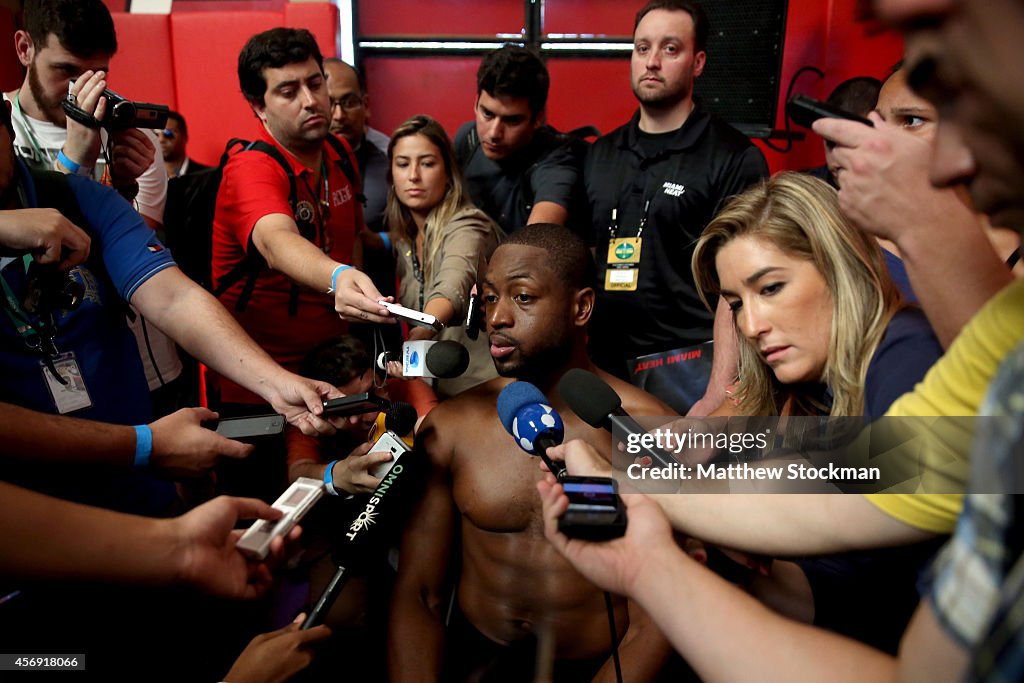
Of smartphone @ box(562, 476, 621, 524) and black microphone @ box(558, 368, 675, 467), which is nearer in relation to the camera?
smartphone @ box(562, 476, 621, 524)

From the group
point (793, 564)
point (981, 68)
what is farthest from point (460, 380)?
point (981, 68)

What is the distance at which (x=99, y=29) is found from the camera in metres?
2.75

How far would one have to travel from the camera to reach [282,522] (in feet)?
5.02

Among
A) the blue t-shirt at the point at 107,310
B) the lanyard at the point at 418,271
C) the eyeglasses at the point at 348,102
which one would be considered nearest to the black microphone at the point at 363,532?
the blue t-shirt at the point at 107,310

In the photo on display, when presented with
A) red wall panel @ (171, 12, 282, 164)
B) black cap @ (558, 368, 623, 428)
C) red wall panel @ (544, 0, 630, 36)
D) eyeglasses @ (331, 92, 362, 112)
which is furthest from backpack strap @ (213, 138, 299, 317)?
red wall panel @ (544, 0, 630, 36)

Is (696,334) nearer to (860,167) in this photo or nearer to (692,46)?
(692,46)

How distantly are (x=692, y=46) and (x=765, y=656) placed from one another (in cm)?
291

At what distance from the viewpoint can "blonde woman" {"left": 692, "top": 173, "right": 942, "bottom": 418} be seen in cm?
163

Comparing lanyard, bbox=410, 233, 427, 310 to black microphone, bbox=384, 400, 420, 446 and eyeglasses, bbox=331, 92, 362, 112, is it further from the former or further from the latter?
eyeglasses, bbox=331, 92, 362, 112

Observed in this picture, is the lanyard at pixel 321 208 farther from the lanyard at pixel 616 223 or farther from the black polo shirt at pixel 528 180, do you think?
the lanyard at pixel 616 223

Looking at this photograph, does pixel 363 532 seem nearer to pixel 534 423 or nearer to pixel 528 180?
pixel 534 423

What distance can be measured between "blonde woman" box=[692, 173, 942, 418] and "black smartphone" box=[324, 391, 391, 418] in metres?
0.99

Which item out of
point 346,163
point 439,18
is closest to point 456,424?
point 346,163

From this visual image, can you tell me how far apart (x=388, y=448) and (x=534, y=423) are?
0.59m
